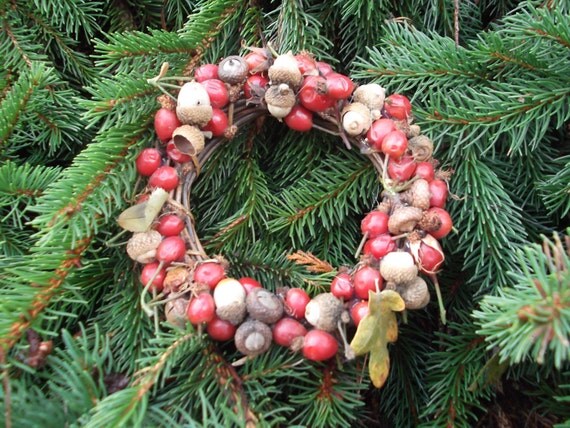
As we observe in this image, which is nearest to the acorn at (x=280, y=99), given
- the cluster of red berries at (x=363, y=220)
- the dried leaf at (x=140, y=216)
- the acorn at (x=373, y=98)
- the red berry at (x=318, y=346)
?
the cluster of red berries at (x=363, y=220)

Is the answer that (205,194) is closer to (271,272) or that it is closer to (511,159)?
(271,272)

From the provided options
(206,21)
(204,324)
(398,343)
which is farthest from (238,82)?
(398,343)

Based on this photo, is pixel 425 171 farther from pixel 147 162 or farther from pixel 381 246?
pixel 147 162

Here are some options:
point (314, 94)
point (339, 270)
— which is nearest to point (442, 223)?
point (339, 270)

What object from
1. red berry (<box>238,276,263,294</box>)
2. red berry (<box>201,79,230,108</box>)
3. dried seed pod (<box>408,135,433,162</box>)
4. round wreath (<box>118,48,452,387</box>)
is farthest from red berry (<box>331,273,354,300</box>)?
red berry (<box>201,79,230,108</box>)

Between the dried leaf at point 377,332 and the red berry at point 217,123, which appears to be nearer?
the dried leaf at point 377,332

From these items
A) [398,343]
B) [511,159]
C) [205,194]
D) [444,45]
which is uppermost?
[444,45]

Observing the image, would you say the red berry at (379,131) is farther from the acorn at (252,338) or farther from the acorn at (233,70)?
the acorn at (252,338)
